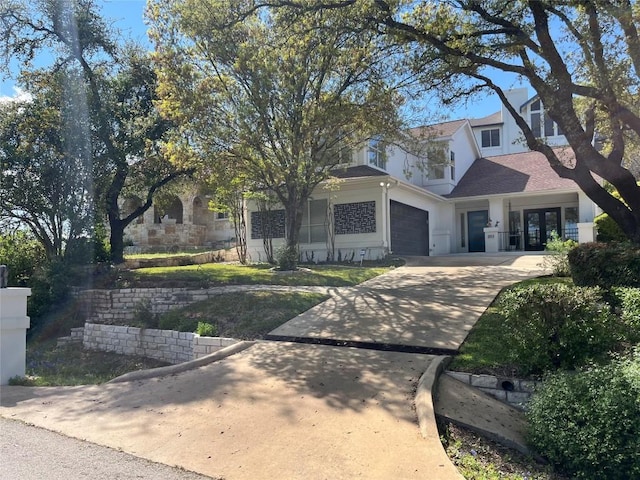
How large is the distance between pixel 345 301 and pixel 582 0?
7473mm

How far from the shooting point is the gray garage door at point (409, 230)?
63.3ft

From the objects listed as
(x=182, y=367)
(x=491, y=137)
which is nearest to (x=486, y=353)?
(x=182, y=367)

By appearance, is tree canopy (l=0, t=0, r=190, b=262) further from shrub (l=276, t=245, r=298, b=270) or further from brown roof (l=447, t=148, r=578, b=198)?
brown roof (l=447, t=148, r=578, b=198)

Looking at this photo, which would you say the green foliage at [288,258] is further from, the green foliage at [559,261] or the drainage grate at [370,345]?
the green foliage at [559,261]

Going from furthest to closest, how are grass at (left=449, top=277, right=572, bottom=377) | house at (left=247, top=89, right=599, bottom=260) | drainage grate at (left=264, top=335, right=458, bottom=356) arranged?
house at (left=247, top=89, right=599, bottom=260)
drainage grate at (left=264, top=335, right=458, bottom=356)
grass at (left=449, top=277, right=572, bottom=377)

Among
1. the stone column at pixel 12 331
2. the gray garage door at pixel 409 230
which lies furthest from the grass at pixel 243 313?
the gray garage door at pixel 409 230

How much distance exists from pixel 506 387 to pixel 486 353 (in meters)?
0.76

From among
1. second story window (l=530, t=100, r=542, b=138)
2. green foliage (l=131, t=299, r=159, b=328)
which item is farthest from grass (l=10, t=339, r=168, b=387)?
second story window (l=530, t=100, r=542, b=138)

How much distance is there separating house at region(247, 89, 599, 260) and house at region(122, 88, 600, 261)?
0.14ft

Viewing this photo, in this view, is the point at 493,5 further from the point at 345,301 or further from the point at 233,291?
the point at 233,291

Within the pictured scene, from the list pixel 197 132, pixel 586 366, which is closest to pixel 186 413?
pixel 586 366

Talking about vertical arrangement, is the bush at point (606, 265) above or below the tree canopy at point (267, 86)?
below

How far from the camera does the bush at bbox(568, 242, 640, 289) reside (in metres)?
7.49

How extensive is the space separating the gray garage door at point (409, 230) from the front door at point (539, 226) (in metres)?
5.51
